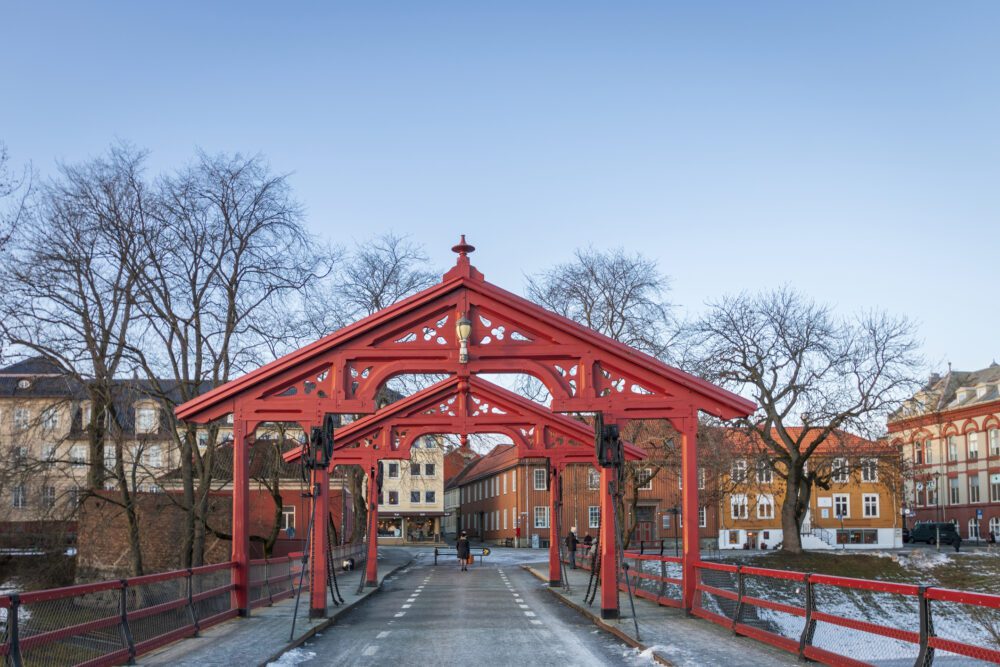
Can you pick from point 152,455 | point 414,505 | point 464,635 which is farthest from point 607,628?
point 414,505

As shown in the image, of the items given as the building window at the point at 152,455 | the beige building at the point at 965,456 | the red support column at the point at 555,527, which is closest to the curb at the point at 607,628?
the red support column at the point at 555,527

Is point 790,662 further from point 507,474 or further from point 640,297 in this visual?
point 507,474

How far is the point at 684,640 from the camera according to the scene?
13.6 metres

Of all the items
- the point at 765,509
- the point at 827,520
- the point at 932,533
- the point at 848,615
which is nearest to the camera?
the point at 848,615

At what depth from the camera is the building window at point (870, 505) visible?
7662cm

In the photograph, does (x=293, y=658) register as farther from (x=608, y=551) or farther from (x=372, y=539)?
(x=372, y=539)

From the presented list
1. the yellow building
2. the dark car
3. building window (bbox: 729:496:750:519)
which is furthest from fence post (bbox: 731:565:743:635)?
the dark car

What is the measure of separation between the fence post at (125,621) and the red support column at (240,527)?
5148 mm

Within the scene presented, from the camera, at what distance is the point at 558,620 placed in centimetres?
1798

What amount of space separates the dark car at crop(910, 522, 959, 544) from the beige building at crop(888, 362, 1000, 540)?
2022mm

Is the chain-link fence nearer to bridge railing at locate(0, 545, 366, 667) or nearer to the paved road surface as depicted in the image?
bridge railing at locate(0, 545, 366, 667)

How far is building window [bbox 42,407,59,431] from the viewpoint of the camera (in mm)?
26047

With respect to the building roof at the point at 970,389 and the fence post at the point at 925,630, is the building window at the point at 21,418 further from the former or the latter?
the building roof at the point at 970,389

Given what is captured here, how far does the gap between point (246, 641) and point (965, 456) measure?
84.9 metres
